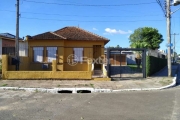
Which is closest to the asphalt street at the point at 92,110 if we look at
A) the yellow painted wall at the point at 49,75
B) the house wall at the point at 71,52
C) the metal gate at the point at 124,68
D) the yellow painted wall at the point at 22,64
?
the yellow painted wall at the point at 49,75

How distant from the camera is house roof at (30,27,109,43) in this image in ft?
59.3

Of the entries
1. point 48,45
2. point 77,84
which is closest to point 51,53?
point 48,45

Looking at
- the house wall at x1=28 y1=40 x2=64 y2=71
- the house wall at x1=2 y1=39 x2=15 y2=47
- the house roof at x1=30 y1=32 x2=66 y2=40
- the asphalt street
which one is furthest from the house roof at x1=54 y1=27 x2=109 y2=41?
the asphalt street

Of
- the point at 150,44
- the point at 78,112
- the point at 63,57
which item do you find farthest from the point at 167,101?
the point at 150,44

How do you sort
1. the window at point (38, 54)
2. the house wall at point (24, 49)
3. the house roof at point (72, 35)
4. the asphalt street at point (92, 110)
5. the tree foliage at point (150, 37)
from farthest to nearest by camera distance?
1. the tree foliage at point (150, 37)
2. the house roof at point (72, 35)
3. the house wall at point (24, 49)
4. the window at point (38, 54)
5. the asphalt street at point (92, 110)

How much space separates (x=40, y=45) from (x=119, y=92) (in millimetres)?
9775

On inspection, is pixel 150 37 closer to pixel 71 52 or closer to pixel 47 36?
pixel 71 52

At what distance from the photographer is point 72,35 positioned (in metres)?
19.3

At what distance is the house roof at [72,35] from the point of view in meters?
18.1

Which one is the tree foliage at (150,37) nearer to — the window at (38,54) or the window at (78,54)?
the window at (78,54)

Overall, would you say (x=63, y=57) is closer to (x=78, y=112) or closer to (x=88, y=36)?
(x=88, y=36)

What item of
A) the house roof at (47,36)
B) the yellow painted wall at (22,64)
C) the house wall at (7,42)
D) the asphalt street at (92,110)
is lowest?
the asphalt street at (92,110)

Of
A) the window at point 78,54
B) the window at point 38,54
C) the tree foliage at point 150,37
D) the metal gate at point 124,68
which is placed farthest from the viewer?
the tree foliage at point 150,37

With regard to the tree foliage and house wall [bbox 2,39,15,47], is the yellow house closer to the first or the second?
house wall [bbox 2,39,15,47]
